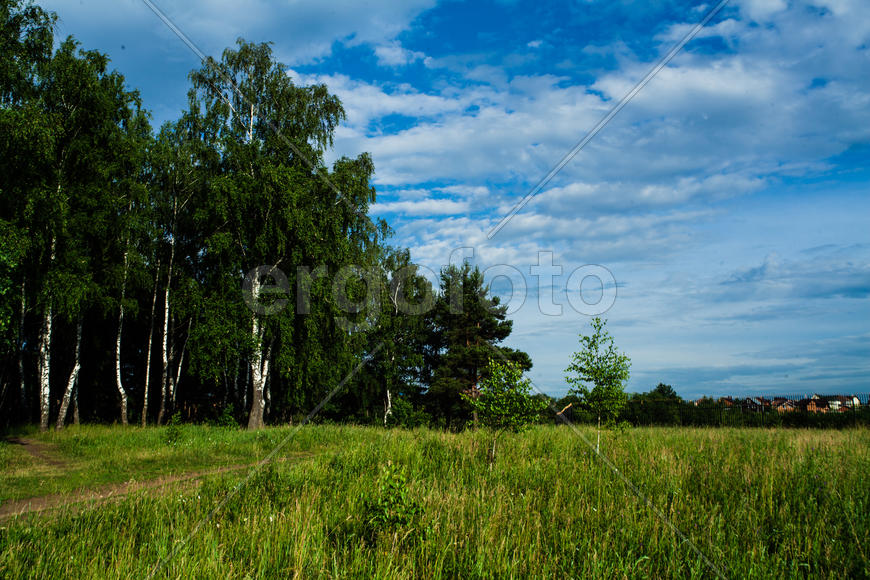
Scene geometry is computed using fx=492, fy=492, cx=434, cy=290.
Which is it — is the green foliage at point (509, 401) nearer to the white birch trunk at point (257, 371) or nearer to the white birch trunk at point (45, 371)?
the white birch trunk at point (257, 371)

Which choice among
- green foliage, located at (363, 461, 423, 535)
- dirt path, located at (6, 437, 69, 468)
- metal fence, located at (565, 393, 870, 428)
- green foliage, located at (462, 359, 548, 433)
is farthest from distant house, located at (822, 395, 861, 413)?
dirt path, located at (6, 437, 69, 468)

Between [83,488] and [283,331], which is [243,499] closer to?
[83,488]

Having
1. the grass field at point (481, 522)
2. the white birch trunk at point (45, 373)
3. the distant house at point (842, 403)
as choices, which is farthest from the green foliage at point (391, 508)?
the distant house at point (842, 403)

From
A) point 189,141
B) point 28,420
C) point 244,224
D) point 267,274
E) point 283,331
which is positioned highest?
point 189,141

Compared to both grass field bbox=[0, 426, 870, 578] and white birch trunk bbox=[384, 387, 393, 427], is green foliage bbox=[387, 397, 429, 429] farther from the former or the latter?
grass field bbox=[0, 426, 870, 578]

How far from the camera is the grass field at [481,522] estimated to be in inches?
190

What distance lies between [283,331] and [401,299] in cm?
1493

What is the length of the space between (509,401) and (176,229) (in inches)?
809

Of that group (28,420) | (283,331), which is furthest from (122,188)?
(28,420)

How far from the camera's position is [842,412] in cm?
2267

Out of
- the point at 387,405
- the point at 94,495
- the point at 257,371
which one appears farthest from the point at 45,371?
the point at 387,405

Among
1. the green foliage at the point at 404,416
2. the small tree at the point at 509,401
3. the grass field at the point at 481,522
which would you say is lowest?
the green foliage at the point at 404,416

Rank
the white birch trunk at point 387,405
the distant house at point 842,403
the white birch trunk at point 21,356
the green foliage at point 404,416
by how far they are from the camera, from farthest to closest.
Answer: the white birch trunk at point 387,405, the green foliage at point 404,416, the distant house at point 842,403, the white birch trunk at point 21,356

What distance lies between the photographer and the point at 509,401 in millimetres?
10719
